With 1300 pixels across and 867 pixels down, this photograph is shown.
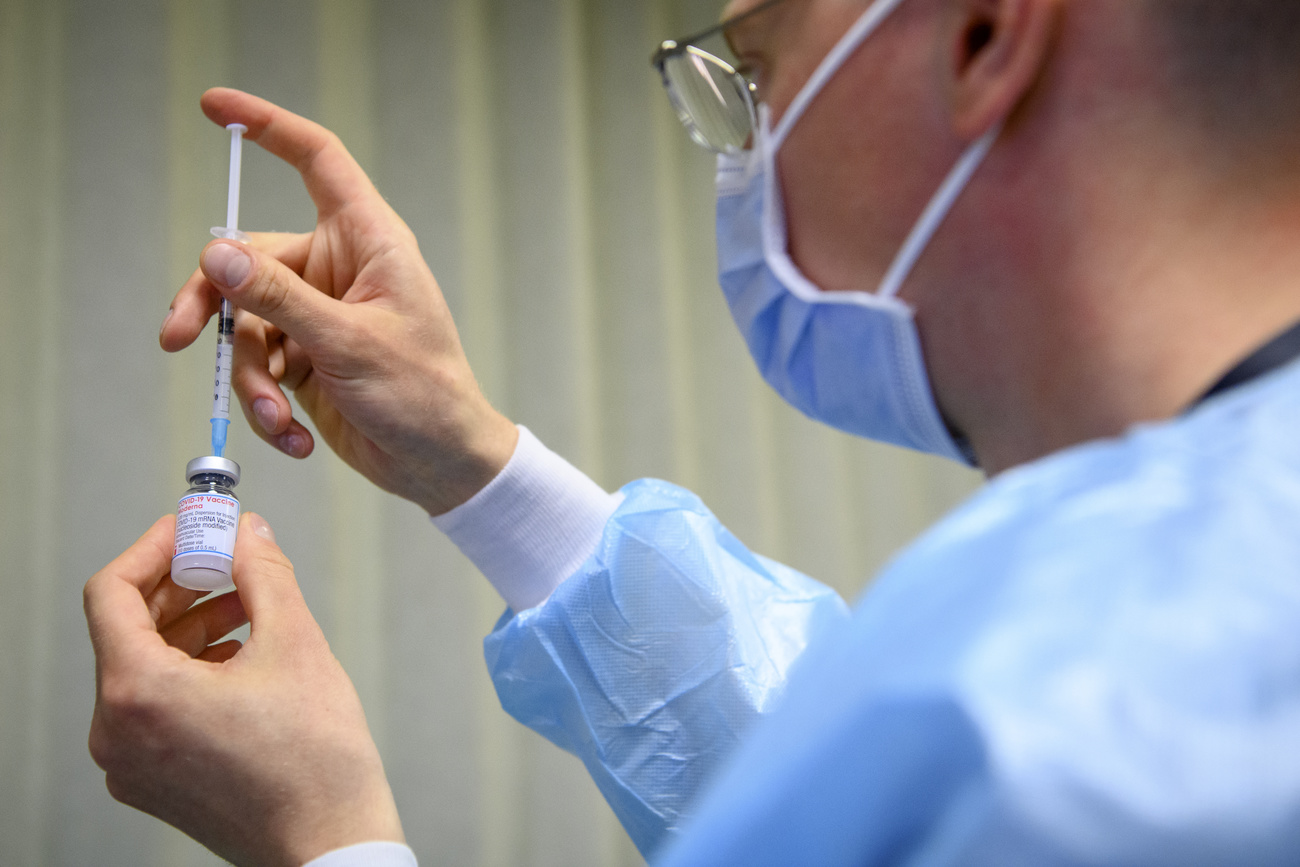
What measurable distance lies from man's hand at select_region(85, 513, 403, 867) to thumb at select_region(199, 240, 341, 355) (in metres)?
0.27

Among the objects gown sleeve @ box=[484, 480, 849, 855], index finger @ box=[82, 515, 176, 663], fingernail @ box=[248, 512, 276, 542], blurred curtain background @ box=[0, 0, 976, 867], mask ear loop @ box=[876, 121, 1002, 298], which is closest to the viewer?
mask ear loop @ box=[876, 121, 1002, 298]

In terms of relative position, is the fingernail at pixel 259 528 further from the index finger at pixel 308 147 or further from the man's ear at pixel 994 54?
the man's ear at pixel 994 54

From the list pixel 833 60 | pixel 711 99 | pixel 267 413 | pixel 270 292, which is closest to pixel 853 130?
pixel 833 60

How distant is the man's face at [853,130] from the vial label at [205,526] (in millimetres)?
498

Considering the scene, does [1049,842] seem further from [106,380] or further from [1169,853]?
[106,380]

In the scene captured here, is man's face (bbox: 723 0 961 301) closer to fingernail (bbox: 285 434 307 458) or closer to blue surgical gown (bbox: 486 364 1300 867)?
blue surgical gown (bbox: 486 364 1300 867)

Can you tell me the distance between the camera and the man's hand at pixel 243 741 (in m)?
0.65

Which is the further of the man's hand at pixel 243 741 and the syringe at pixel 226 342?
the syringe at pixel 226 342

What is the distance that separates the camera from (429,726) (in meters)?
1.50

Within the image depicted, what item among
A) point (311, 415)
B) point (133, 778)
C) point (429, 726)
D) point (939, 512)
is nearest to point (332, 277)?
point (311, 415)

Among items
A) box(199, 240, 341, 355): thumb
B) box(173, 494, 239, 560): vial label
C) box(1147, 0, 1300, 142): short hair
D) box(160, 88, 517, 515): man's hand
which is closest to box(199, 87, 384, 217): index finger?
box(160, 88, 517, 515): man's hand

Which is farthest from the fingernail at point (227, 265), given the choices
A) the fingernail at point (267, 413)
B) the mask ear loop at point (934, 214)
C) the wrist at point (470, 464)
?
the mask ear loop at point (934, 214)

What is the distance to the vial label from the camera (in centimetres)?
75

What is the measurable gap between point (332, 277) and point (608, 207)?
82cm
